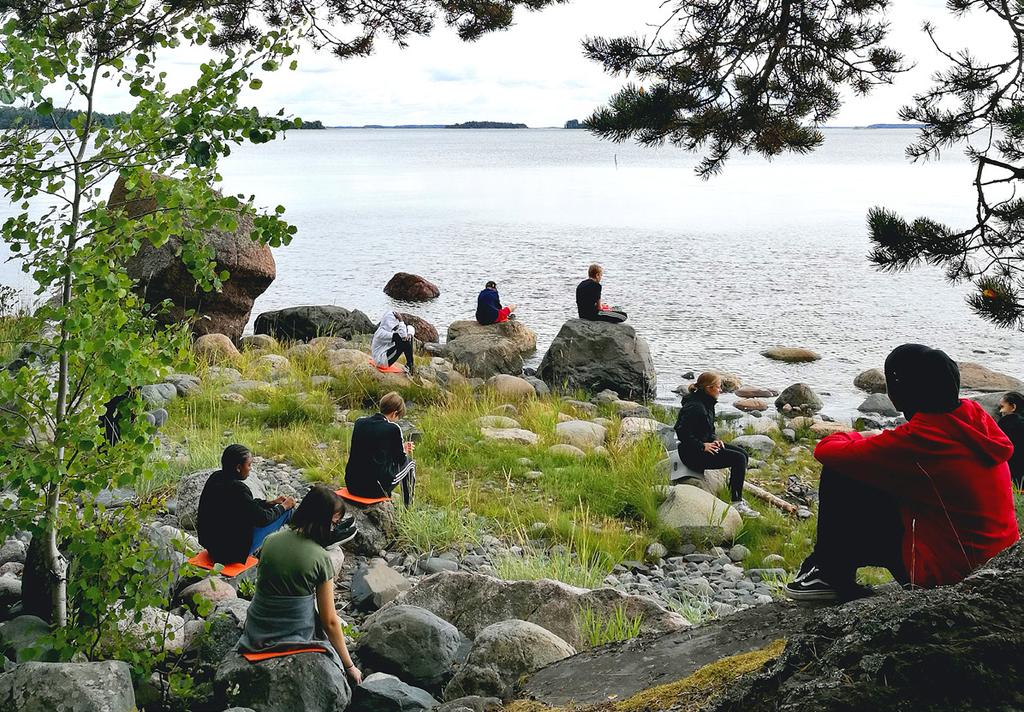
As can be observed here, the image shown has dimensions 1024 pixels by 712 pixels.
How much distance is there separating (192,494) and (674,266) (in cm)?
2843

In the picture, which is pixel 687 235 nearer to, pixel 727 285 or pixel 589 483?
pixel 727 285

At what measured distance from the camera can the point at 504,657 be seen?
4703 millimetres

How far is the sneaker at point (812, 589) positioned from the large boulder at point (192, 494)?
4.59m

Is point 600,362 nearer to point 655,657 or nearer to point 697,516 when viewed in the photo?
point 697,516

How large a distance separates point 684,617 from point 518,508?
3.05 meters

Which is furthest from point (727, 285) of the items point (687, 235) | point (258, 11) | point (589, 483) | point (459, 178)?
point (459, 178)

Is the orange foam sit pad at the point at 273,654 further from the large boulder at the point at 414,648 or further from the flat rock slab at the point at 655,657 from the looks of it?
the flat rock slab at the point at 655,657

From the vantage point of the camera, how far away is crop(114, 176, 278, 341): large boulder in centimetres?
1584

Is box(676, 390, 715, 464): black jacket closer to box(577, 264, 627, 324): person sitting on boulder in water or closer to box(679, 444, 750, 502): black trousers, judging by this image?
box(679, 444, 750, 502): black trousers

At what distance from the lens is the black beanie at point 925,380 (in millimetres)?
3895

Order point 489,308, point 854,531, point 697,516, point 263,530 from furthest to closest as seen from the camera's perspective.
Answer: point 489,308 → point 697,516 → point 263,530 → point 854,531

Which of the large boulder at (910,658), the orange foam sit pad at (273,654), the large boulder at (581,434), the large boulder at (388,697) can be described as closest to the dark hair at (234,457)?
the orange foam sit pad at (273,654)

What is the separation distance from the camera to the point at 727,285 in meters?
29.9

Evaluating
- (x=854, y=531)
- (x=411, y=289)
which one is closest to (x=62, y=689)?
(x=854, y=531)
